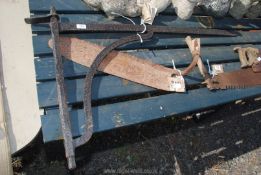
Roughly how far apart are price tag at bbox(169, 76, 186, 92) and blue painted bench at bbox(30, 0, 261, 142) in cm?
5

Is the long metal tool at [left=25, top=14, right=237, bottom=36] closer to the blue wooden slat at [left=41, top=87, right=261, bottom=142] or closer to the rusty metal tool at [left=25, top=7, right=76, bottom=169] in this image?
the rusty metal tool at [left=25, top=7, right=76, bottom=169]

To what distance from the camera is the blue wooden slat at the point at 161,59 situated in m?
2.50

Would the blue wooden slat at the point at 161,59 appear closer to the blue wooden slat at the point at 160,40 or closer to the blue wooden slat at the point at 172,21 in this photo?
the blue wooden slat at the point at 160,40

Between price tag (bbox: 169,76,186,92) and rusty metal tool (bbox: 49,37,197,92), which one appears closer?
rusty metal tool (bbox: 49,37,197,92)

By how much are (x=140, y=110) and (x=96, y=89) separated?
0.97 feet

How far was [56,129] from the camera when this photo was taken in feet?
7.71

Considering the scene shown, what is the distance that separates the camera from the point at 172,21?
3205 millimetres

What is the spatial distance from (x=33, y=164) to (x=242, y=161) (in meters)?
2.06

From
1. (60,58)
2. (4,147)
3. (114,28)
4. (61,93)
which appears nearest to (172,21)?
Answer: (114,28)

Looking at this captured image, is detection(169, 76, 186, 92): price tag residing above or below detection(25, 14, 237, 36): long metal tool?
below

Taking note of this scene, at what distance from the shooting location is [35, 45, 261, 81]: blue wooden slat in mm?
2496

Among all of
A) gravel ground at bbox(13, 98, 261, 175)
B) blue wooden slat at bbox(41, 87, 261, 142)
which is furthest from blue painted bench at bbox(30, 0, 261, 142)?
gravel ground at bbox(13, 98, 261, 175)

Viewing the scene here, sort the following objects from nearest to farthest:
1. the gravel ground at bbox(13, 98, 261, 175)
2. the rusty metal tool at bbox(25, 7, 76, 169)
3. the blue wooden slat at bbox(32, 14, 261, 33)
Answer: the rusty metal tool at bbox(25, 7, 76, 169), the blue wooden slat at bbox(32, 14, 261, 33), the gravel ground at bbox(13, 98, 261, 175)

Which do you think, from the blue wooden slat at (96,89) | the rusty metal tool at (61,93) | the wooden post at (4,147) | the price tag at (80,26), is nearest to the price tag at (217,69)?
the blue wooden slat at (96,89)
